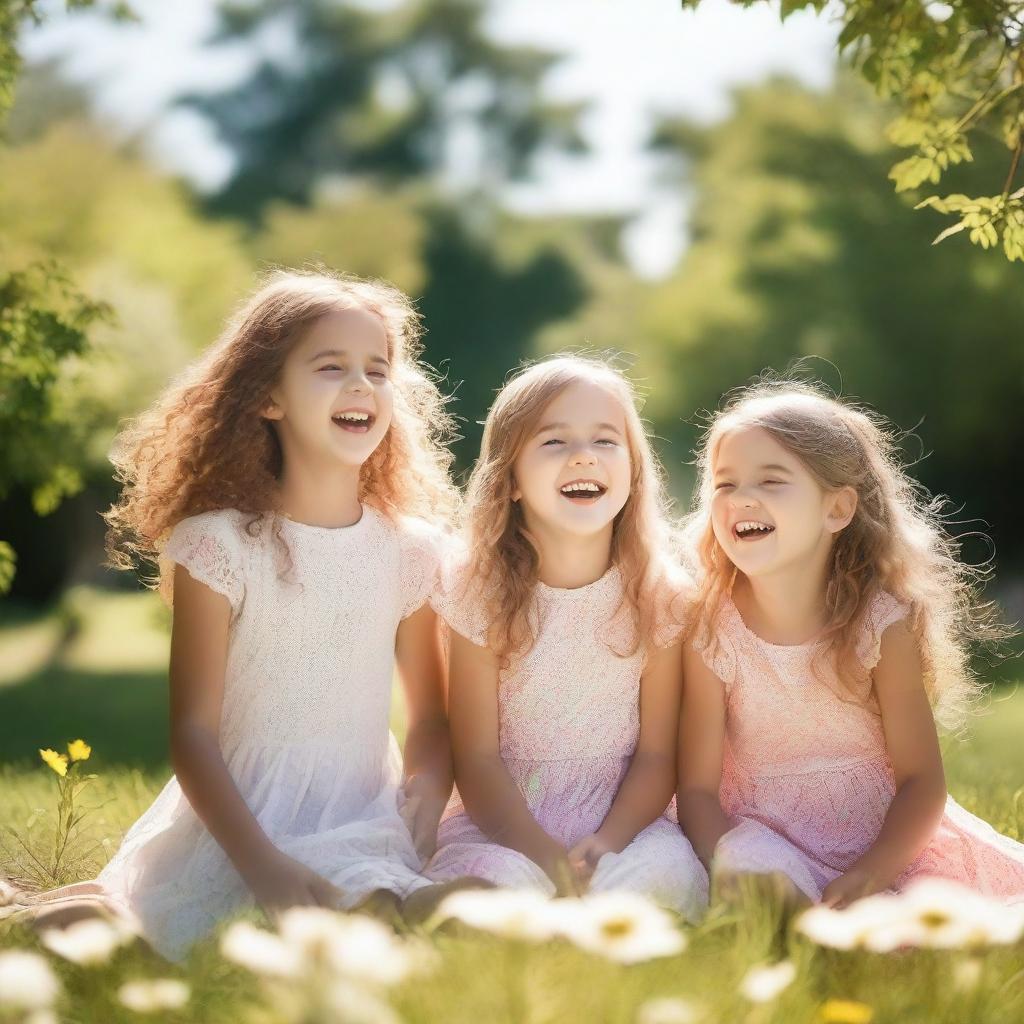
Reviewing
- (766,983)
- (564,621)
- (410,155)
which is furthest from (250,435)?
(410,155)

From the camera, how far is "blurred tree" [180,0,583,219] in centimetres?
3606

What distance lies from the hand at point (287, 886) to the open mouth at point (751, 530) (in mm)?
1270

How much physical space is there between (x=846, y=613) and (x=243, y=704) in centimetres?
148

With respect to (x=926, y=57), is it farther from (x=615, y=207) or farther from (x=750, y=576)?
(x=615, y=207)

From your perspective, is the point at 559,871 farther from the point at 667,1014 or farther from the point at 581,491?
the point at 667,1014

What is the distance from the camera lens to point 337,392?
11.0 ft

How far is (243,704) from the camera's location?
3.34 meters

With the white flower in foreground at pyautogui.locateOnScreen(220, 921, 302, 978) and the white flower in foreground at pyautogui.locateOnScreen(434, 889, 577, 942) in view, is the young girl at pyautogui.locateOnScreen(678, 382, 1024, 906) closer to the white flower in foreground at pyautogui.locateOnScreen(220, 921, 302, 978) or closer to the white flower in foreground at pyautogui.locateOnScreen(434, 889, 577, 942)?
the white flower in foreground at pyautogui.locateOnScreen(434, 889, 577, 942)

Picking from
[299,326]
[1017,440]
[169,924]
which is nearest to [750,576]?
[299,326]

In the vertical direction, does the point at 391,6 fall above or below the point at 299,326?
above

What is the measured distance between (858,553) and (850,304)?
56.2 feet

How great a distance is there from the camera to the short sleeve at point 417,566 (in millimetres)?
3539

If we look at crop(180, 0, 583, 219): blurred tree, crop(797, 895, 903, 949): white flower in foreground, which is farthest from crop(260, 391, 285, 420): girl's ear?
crop(180, 0, 583, 219): blurred tree

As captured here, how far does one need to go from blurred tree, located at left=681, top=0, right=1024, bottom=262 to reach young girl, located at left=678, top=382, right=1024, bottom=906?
0.67 metres
